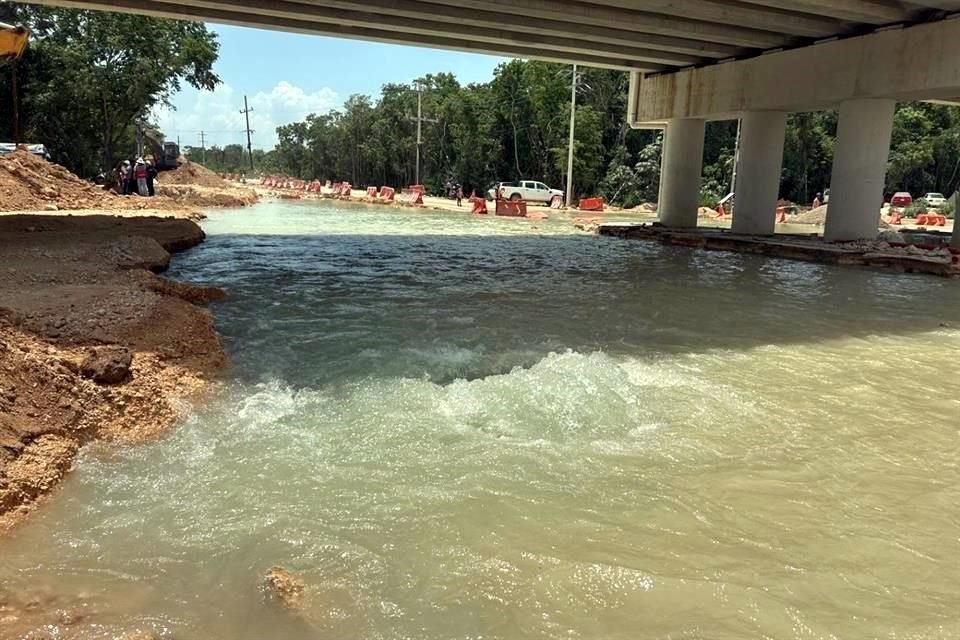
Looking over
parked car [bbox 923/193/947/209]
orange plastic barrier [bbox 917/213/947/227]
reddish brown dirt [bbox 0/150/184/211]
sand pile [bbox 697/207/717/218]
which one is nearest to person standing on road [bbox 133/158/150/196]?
reddish brown dirt [bbox 0/150/184/211]

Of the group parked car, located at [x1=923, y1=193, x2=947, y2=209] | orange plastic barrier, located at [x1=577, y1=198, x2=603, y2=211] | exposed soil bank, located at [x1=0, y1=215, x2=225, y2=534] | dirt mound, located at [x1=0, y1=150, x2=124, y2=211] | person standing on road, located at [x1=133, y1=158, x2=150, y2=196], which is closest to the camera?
exposed soil bank, located at [x1=0, y1=215, x2=225, y2=534]

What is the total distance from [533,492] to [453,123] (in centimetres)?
6505

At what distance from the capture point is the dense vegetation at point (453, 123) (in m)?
34.8

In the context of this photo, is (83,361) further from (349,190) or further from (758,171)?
(349,190)

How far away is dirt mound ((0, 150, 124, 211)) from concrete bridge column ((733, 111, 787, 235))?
19733mm

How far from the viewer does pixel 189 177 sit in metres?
50.5

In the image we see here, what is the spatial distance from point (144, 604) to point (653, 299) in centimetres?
923

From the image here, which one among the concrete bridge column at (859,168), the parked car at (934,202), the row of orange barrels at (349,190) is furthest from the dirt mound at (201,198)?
the parked car at (934,202)

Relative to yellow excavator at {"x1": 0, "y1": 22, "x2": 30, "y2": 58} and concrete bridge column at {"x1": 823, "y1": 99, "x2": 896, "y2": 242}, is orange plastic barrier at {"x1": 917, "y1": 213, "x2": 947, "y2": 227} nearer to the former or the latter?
concrete bridge column at {"x1": 823, "y1": 99, "x2": 896, "y2": 242}

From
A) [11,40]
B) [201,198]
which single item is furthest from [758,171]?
[201,198]

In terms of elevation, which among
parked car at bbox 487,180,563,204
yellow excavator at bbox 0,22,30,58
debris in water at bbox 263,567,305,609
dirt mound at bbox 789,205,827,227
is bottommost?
debris in water at bbox 263,567,305,609

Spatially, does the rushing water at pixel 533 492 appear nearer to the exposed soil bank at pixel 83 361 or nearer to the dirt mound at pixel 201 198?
the exposed soil bank at pixel 83 361

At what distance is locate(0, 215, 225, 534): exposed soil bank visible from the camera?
445 cm

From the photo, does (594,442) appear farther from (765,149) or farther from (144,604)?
(765,149)
